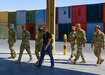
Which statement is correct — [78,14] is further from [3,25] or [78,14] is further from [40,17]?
[3,25]

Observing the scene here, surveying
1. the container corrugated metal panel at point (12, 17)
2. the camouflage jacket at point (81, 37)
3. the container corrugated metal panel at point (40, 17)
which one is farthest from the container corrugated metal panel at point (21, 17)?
the camouflage jacket at point (81, 37)

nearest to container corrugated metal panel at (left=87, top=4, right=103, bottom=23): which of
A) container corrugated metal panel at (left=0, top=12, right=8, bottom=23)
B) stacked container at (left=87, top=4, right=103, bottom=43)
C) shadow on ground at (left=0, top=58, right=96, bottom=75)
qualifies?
stacked container at (left=87, top=4, right=103, bottom=43)

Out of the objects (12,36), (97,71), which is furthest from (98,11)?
(97,71)

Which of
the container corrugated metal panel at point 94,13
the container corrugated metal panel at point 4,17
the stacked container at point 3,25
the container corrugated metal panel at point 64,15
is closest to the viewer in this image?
the container corrugated metal panel at point 94,13

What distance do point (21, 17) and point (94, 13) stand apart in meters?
13.1

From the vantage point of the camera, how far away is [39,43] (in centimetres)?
1261

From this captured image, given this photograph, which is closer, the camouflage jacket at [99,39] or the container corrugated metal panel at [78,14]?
the camouflage jacket at [99,39]

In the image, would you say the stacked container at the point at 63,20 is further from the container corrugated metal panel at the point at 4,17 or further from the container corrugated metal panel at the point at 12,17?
the container corrugated metal panel at the point at 4,17

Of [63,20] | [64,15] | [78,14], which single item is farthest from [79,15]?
[63,20]

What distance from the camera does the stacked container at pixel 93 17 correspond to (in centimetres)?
3538

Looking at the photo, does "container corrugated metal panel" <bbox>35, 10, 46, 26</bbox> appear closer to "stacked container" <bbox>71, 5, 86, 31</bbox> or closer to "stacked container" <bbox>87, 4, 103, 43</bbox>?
"stacked container" <bbox>71, 5, 86, 31</bbox>

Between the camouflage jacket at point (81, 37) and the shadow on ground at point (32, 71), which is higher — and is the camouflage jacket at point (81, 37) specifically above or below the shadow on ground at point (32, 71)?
above

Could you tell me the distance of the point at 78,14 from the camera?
125 feet

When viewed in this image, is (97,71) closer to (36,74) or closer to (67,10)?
(36,74)
